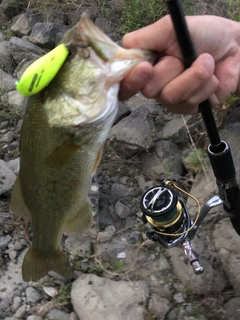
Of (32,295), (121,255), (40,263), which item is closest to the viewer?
(40,263)

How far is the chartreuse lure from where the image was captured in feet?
5.38

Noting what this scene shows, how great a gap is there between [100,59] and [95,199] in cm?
219

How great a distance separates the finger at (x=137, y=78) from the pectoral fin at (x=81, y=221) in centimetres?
64

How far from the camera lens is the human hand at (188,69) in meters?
1.89

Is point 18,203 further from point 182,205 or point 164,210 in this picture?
point 182,205

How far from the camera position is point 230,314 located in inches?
123

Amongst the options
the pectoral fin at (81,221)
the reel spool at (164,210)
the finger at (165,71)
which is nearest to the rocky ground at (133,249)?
the reel spool at (164,210)

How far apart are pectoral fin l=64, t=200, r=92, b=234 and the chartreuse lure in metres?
0.77

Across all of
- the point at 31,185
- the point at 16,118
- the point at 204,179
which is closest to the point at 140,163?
the point at 204,179

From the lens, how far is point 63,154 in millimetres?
1891

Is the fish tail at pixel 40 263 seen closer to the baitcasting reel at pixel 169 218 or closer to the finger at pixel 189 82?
the baitcasting reel at pixel 169 218

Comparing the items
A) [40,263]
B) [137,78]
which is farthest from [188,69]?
[40,263]

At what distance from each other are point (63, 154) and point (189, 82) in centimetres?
58

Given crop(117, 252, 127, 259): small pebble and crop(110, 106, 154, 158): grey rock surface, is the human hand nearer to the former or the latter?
crop(117, 252, 127, 259): small pebble
